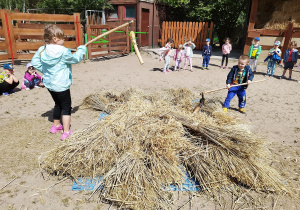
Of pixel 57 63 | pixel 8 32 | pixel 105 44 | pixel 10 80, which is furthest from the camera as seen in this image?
pixel 105 44

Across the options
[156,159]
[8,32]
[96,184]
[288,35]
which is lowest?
[96,184]

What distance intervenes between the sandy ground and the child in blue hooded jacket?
2.41ft

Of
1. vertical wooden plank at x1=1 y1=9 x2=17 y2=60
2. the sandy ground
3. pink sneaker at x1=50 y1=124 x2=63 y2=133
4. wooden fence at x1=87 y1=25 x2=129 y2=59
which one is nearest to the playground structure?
the sandy ground

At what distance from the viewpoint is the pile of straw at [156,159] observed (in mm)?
2402

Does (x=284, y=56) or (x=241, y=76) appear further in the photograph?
(x=284, y=56)

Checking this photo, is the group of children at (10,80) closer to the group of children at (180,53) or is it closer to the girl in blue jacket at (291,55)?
the group of children at (180,53)

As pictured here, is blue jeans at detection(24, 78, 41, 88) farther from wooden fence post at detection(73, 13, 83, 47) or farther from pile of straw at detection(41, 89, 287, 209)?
wooden fence post at detection(73, 13, 83, 47)

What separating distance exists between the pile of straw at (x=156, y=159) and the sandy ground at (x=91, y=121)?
19 centimetres

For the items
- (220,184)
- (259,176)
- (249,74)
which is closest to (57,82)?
(220,184)

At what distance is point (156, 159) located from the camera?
259 centimetres

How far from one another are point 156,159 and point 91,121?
87.6 inches

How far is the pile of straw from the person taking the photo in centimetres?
240

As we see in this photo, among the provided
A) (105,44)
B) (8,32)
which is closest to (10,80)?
(8,32)

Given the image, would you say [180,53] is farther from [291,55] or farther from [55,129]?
[55,129]
